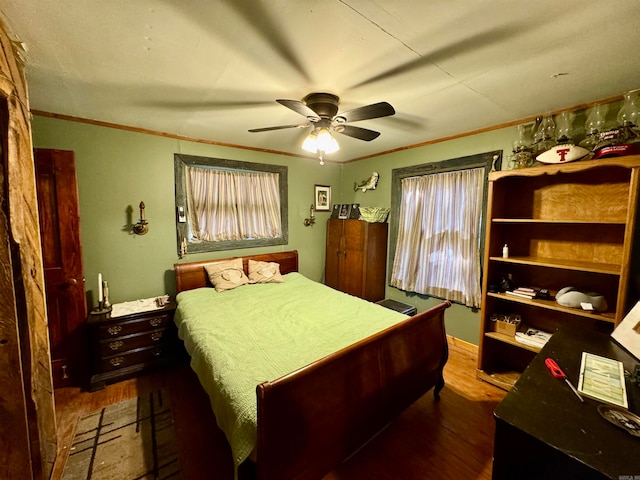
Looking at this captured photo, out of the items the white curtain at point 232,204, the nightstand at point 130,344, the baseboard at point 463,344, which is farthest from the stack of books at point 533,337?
the nightstand at point 130,344

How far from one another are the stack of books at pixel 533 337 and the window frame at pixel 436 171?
72 centimetres

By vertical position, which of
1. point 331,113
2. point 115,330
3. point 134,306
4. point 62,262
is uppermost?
point 331,113

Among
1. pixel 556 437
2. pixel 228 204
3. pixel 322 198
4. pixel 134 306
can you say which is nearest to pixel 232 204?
pixel 228 204

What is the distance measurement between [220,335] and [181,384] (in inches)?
37.0

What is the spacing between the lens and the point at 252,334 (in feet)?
6.75

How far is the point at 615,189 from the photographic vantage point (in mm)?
2025

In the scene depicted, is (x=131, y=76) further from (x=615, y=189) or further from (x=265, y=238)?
(x=615, y=189)

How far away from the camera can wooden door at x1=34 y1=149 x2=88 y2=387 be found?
219 cm

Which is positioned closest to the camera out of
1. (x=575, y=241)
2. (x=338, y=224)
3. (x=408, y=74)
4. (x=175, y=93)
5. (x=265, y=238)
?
(x=408, y=74)

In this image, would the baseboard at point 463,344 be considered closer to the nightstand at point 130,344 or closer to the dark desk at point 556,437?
the dark desk at point 556,437

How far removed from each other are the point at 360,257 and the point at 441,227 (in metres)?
1.14

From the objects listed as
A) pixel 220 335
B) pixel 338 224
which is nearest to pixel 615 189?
pixel 338 224

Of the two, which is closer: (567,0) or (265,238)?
(567,0)

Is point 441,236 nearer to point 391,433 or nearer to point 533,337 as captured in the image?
point 533,337
